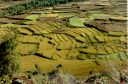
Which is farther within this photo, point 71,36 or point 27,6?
point 27,6

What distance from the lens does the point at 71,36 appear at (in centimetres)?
3147

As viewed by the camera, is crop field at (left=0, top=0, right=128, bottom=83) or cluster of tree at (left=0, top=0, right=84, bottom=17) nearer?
crop field at (left=0, top=0, right=128, bottom=83)

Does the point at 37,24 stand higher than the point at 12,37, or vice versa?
the point at 12,37

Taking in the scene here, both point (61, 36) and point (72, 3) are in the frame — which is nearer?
point (61, 36)

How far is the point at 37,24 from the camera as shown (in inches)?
1436

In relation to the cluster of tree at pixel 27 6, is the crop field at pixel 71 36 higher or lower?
lower

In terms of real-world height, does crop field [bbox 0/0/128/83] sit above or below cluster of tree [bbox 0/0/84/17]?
below

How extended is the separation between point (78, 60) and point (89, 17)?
1578 centimetres

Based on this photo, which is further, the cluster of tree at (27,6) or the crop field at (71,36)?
the cluster of tree at (27,6)

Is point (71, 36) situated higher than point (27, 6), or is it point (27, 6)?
point (27, 6)

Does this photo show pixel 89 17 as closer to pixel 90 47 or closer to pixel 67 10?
pixel 67 10

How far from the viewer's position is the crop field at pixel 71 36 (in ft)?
78.1

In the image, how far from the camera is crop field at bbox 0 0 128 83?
78.1 feet

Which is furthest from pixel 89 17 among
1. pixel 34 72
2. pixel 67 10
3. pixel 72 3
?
pixel 34 72
